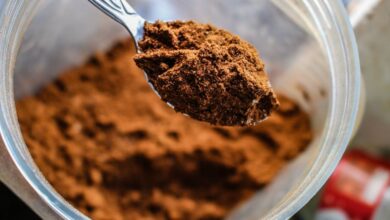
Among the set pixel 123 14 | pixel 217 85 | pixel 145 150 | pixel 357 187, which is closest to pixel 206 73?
pixel 217 85

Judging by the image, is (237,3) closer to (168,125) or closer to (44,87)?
(168,125)

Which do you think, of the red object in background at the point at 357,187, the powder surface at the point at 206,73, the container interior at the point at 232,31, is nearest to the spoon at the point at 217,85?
the powder surface at the point at 206,73

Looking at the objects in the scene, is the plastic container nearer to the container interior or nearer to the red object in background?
the container interior

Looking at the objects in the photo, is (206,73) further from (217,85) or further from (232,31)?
(232,31)

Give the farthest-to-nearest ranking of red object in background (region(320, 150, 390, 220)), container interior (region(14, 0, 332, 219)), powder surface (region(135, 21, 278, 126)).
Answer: red object in background (region(320, 150, 390, 220)), container interior (region(14, 0, 332, 219)), powder surface (region(135, 21, 278, 126))

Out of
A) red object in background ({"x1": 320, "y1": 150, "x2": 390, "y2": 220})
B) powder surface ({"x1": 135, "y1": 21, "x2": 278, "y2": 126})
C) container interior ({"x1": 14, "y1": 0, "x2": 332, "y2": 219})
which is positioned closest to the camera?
powder surface ({"x1": 135, "y1": 21, "x2": 278, "y2": 126})

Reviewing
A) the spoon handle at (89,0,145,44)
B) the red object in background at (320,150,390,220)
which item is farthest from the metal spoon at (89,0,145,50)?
the red object in background at (320,150,390,220)

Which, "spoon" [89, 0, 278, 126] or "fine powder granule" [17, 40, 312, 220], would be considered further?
"fine powder granule" [17, 40, 312, 220]
